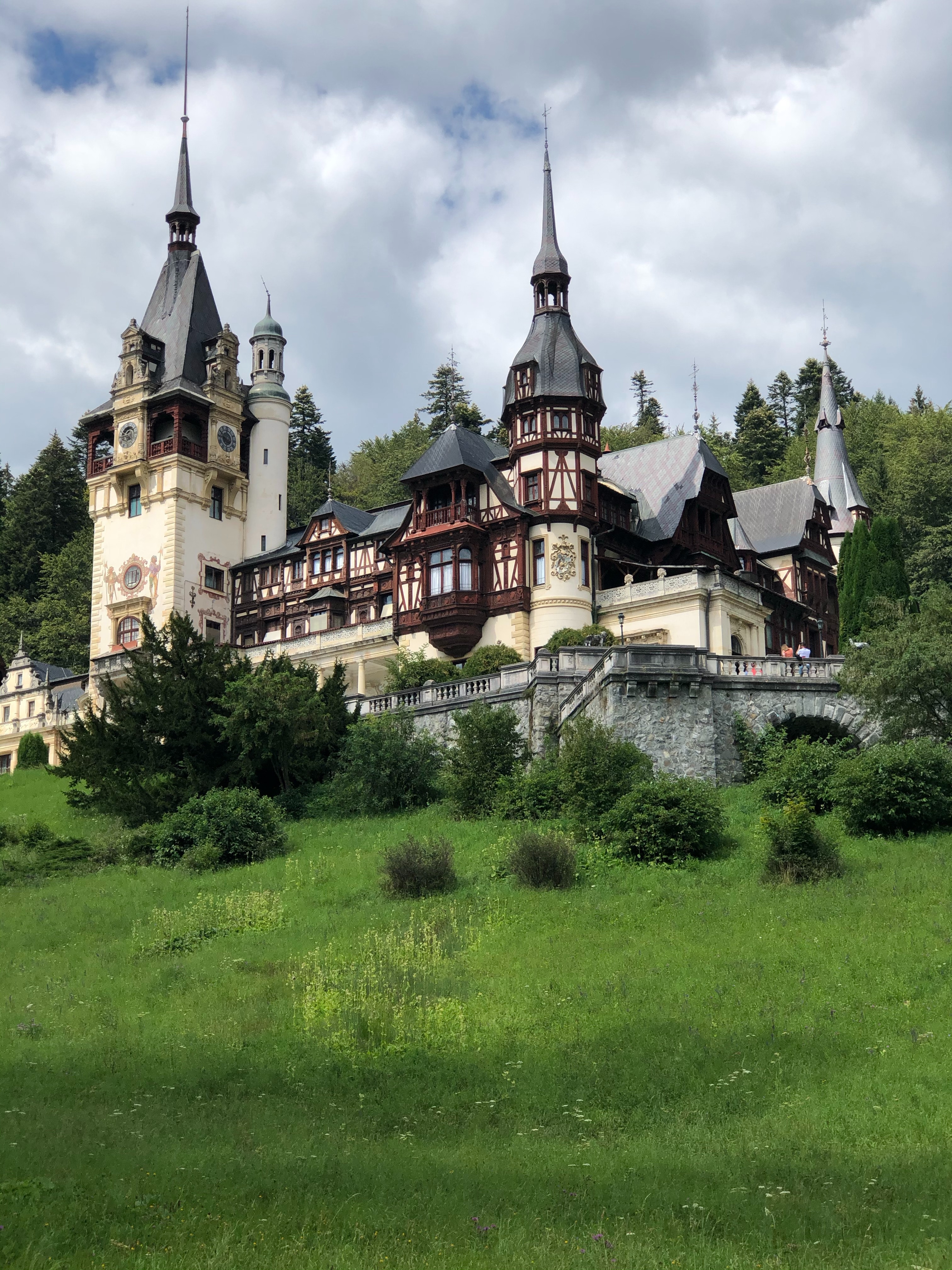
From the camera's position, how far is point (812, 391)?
106 metres

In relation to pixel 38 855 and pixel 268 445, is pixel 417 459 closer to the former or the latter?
pixel 268 445

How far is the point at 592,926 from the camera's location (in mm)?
28500

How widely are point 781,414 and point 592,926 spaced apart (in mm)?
85505

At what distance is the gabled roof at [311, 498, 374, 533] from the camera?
68062mm

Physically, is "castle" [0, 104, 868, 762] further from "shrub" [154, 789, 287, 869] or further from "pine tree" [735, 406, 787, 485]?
"shrub" [154, 789, 287, 869]

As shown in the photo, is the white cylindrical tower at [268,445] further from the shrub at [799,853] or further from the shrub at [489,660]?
the shrub at [799,853]

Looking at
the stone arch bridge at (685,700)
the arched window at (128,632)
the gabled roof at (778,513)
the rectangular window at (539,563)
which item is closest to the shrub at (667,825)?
the stone arch bridge at (685,700)

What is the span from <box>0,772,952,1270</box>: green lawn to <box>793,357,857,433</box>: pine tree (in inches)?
2963

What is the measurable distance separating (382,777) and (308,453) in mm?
61567

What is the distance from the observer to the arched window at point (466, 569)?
193 ft

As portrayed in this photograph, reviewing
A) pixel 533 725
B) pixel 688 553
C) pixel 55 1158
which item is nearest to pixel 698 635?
pixel 688 553

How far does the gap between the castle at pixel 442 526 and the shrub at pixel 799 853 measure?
18.8 m

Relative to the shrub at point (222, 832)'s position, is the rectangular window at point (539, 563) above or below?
above

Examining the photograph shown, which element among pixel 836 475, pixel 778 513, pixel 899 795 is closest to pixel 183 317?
pixel 778 513
